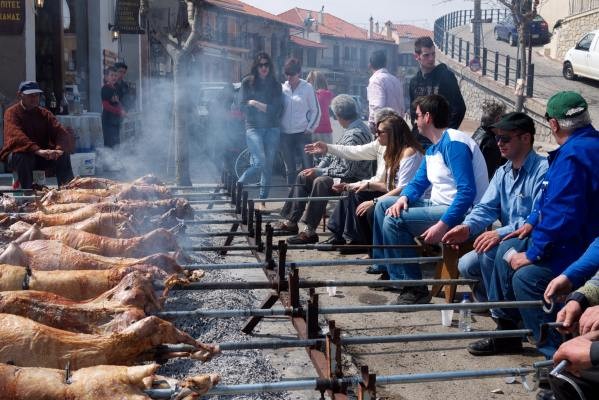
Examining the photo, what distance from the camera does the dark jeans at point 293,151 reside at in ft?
35.1

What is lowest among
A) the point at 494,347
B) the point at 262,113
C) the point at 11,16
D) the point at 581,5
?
the point at 494,347

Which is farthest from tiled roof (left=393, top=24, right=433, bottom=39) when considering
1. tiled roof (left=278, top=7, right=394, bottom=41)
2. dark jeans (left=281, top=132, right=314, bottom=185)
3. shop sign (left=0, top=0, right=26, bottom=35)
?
dark jeans (left=281, top=132, right=314, bottom=185)

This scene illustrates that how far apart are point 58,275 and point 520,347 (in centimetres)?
318

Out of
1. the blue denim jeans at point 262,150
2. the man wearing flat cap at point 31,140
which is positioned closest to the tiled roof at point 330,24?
the blue denim jeans at point 262,150

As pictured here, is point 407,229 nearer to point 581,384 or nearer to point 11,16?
point 581,384

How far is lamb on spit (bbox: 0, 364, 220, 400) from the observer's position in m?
2.66

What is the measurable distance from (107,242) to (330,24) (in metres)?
83.1

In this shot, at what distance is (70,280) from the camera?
12.8 feet

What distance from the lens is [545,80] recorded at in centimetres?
3028

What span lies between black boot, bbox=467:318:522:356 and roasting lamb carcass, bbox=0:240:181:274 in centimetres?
216

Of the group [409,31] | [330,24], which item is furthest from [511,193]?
[409,31]

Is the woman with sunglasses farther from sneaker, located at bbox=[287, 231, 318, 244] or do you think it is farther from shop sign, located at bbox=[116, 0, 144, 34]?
shop sign, located at bbox=[116, 0, 144, 34]

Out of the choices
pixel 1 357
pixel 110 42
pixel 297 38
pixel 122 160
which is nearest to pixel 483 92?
pixel 110 42

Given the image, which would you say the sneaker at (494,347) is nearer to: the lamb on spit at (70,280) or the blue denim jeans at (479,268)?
the blue denim jeans at (479,268)
